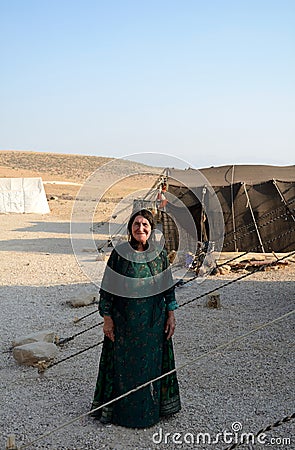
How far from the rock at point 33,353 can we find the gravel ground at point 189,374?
10 centimetres

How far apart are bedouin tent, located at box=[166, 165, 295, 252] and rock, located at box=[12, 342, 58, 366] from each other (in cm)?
600

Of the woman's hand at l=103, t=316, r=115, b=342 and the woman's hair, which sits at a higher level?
the woman's hair

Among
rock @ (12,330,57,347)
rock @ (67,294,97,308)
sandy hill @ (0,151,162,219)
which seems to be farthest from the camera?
sandy hill @ (0,151,162,219)

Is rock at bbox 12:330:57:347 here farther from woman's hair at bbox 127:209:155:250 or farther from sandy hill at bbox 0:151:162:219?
sandy hill at bbox 0:151:162:219

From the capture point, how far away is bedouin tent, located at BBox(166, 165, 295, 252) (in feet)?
37.2

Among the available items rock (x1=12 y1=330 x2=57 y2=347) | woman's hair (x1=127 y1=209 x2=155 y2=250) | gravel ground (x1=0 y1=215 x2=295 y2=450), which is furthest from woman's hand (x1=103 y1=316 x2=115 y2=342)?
rock (x1=12 y1=330 x2=57 y2=347)

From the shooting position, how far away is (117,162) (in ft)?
15.7

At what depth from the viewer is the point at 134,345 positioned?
4074mm

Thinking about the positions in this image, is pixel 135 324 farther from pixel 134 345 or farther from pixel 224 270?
pixel 224 270

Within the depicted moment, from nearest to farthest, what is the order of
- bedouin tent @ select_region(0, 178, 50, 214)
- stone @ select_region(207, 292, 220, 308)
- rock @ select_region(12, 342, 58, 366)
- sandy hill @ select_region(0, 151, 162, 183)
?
1. rock @ select_region(12, 342, 58, 366)
2. stone @ select_region(207, 292, 220, 308)
3. bedouin tent @ select_region(0, 178, 50, 214)
4. sandy hill @ select_region(0, 151, 162, 183)

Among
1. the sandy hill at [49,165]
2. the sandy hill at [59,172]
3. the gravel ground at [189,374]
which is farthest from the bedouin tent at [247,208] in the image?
the sandy hill at [49,165]

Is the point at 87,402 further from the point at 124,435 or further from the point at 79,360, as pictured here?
the point at 79,360

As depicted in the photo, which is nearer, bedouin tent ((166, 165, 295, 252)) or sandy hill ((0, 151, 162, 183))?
bedouin tent ((166, 165, 295, 252))

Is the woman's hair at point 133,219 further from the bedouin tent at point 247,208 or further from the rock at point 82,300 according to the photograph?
the bedouin tent at point 247,208
